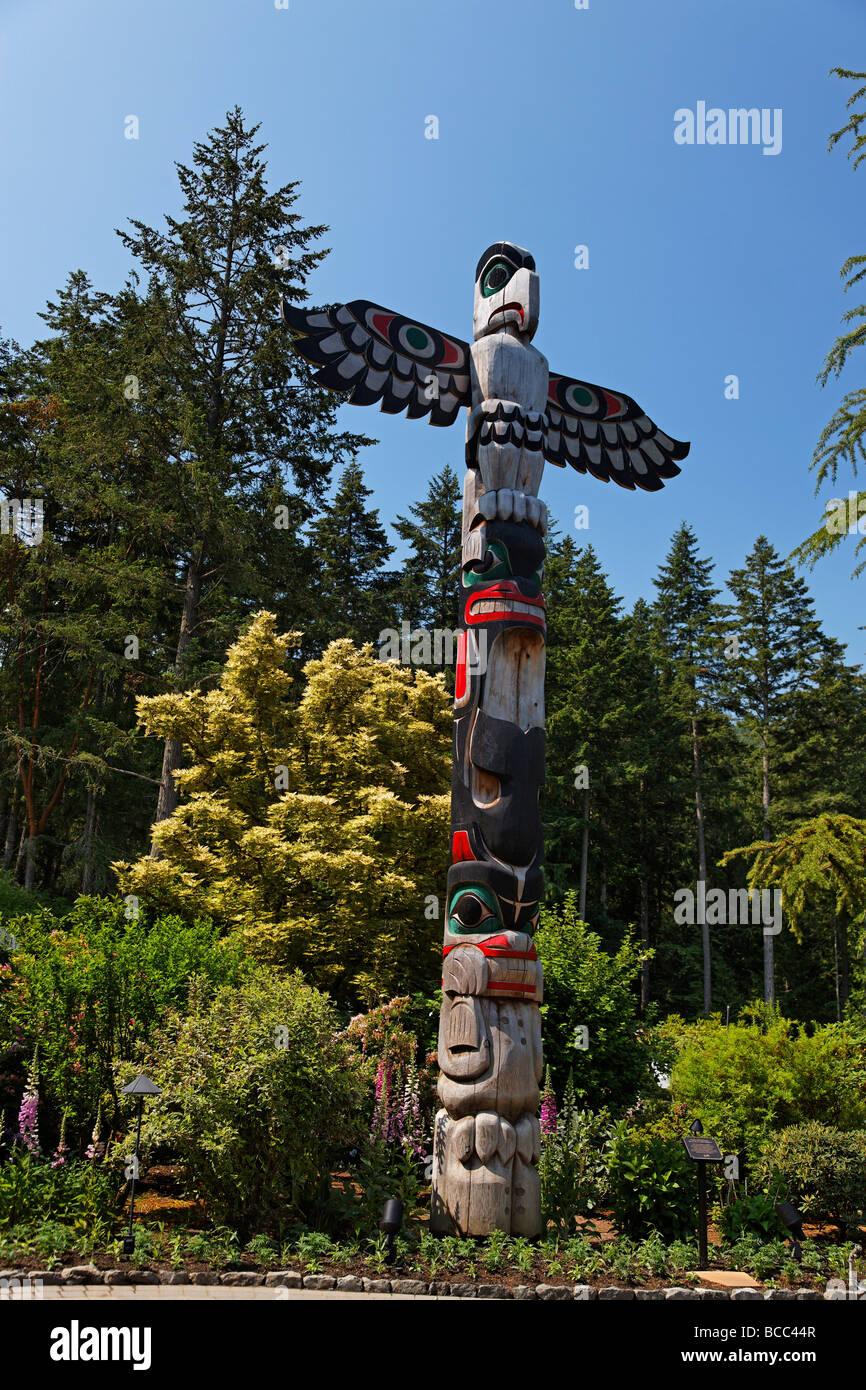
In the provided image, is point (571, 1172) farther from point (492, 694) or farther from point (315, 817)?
point (315, 817)

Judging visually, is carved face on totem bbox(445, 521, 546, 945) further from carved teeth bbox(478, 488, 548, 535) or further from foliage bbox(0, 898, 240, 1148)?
foliage bbox(0, 898, 240, 1148)

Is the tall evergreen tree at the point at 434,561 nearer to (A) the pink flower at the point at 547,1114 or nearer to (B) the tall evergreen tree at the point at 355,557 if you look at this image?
(B) the tall evergreen tree at the point at 355,557

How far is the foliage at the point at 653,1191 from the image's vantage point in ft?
25.8

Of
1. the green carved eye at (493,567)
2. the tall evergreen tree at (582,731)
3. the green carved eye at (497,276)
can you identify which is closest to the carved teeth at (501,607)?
the green carved eye at (493,567)

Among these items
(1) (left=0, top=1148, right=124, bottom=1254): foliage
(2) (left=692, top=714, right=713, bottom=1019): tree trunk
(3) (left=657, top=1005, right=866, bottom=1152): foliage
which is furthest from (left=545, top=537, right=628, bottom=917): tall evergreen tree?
(1) (left=0, top=1148, right=124, bottom=1254): foliage

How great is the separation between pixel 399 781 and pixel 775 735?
791 inches

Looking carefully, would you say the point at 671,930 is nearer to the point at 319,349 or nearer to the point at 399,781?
the point at 399,781

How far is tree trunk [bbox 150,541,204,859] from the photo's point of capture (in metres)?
Result: 17.5

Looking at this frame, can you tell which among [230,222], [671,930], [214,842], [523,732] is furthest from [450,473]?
[523,732]

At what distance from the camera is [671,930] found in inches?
1406

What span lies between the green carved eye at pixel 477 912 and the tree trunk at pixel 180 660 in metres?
10.2

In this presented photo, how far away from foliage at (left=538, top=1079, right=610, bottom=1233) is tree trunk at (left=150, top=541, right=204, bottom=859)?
1001 cm

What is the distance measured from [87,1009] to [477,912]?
12.0ft

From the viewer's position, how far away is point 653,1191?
7879mm
